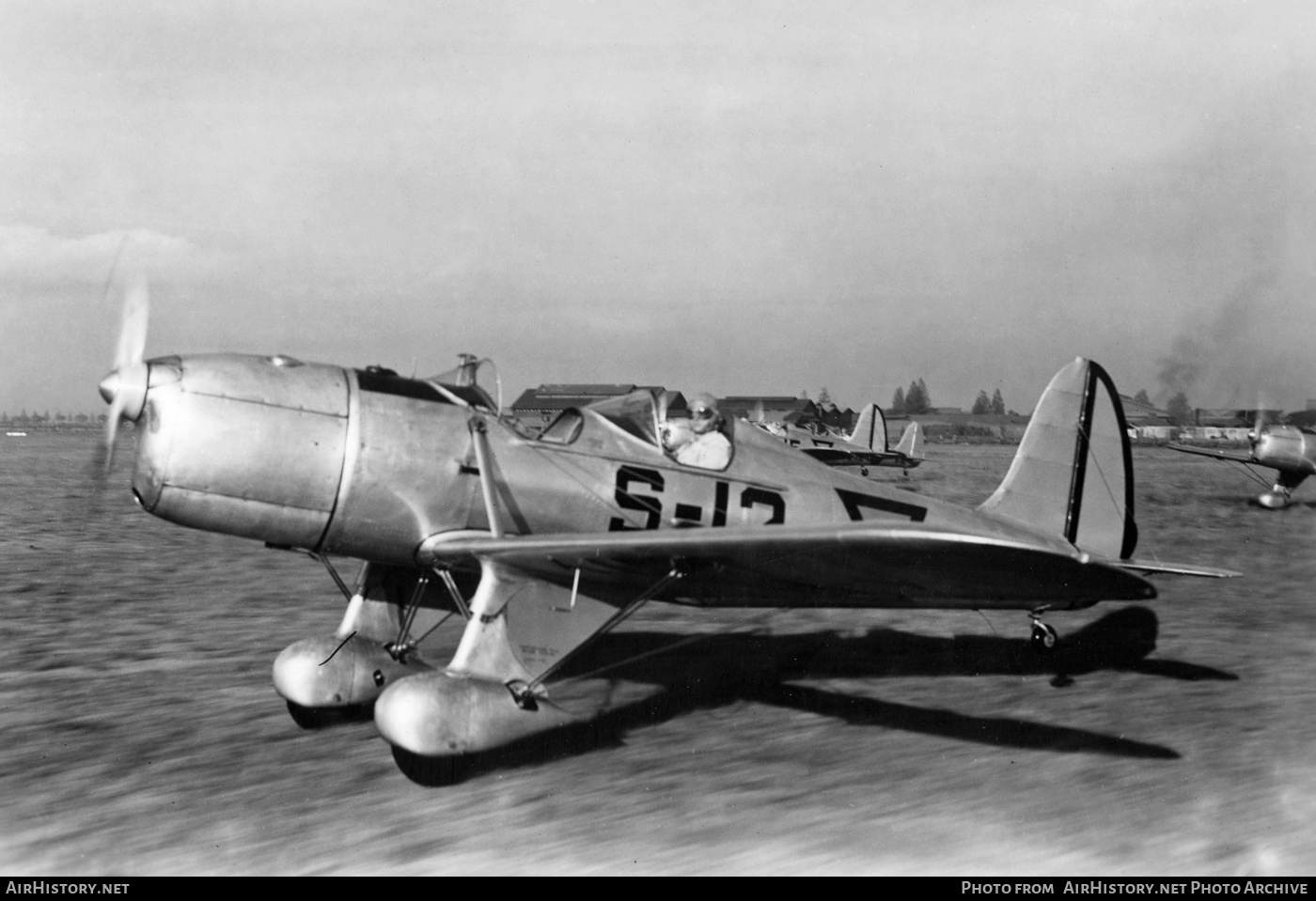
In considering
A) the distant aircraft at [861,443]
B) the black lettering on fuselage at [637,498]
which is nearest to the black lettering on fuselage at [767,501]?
the black lettering on fuselage at [637,498]

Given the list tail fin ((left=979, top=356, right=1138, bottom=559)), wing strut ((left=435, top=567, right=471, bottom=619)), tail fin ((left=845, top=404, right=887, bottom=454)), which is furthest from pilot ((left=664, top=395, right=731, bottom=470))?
tail fin ((left=845, top=404, right=887, bottom=454))

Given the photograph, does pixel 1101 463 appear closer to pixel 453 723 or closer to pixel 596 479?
pixel 596 479

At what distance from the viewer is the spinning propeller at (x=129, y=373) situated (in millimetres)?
4578

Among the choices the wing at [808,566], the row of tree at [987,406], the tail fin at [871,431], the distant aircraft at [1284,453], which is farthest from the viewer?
the row of tree at [987,406]

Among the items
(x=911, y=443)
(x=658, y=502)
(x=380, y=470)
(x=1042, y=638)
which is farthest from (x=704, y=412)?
(x=911, y=443)

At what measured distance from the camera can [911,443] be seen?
1242 inches

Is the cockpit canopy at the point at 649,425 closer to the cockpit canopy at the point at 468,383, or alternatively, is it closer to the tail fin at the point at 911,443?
the cockpit canopy at the point at 468,383

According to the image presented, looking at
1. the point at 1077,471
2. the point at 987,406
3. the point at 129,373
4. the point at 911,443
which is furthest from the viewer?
the point at 987,406

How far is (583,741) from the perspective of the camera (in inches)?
208

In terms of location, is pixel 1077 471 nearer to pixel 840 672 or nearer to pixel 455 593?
pixel 840 672

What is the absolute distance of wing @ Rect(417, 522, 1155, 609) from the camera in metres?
3.87

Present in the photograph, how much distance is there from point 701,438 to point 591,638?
128 cm

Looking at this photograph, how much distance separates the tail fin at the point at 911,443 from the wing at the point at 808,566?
84.8 feet
